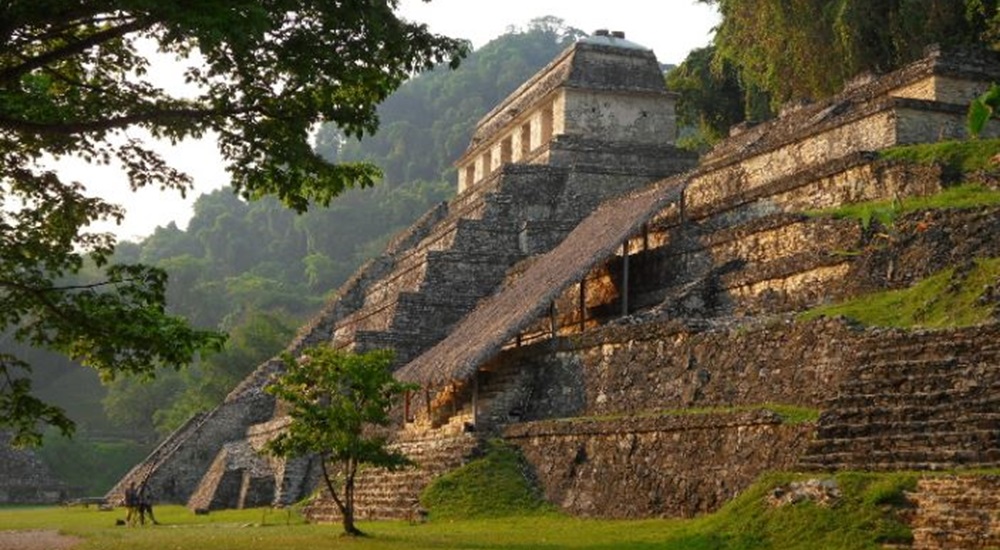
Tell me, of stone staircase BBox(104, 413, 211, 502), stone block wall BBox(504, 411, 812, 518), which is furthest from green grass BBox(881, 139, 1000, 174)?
stone staircase BBox(104, 413, 211, 502)

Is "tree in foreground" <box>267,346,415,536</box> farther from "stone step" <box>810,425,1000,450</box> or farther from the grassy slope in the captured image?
"stone step" <box>810,425,1000,450</box>

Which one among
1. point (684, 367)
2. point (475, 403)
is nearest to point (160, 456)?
point (475, 403)

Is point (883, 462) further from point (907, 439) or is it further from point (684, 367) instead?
point (684, 367)

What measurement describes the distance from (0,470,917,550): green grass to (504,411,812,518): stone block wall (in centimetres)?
31

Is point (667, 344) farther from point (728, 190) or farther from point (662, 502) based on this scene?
point (728, 190)

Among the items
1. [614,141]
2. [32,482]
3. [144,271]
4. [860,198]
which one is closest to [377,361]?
[144,271]

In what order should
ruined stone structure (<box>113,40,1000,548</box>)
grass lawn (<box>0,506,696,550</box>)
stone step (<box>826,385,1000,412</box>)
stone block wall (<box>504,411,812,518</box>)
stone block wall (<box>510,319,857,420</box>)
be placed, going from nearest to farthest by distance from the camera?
1. stone step (<box>826,385,1000,412</box>)
2. ruined stone structure (<box>113,40,1000,548</box>)
3. grass lawn (<box>0,506,696,550</box>)
4. stone block wall (<box>504,411,812,518</box>)
5. stone block wall (<box>510,319,857,420</box>)

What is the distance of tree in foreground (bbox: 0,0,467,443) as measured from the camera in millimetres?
8328

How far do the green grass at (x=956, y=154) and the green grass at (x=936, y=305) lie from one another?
2571 mm

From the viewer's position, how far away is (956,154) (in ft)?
49.8

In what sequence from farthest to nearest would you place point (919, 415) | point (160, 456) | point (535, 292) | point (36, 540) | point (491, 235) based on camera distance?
1. point (160, 456)
2. point (491, 235)
3. point (535, 292)
4. point (36, 540)
5. point (919, 415)

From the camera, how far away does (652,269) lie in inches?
719

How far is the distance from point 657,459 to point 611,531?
4.22 ft

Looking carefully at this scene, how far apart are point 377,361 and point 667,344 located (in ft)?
10.9
